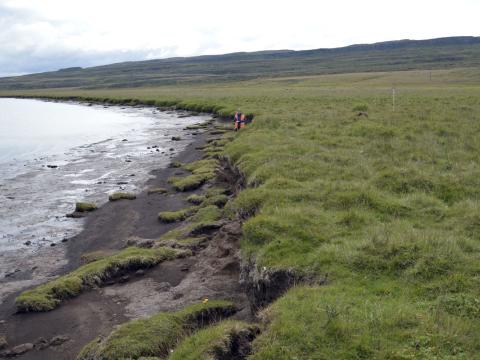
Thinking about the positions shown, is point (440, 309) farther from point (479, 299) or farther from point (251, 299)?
point (251, 299)

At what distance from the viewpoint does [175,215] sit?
28016 millimetres

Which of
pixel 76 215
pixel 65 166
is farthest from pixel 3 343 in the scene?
pixel 65 166

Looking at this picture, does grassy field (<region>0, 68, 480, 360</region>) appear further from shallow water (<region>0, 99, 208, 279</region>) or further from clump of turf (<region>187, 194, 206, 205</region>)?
shallow water (<region>0, 99, 208, 279</region>)

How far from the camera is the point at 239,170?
91.5 feet

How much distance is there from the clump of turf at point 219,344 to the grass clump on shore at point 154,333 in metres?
1.38

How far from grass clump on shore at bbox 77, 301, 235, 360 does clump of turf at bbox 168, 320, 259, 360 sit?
4.54 ft

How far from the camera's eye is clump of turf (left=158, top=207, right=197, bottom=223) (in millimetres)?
27828

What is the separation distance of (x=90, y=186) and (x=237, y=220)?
21458 mm

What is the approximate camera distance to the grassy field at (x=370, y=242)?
1020 cm

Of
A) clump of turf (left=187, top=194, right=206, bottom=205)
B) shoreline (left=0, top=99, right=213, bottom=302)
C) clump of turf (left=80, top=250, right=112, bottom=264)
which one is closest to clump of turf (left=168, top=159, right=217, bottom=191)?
clump of turf (left=187, top=194, right=206, bottom=205)

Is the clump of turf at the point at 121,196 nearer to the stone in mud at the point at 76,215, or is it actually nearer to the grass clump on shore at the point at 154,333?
the stone in mud at the point at 76,215

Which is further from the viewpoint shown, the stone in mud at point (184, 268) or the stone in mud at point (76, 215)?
the stone in mud at point (76, 215)

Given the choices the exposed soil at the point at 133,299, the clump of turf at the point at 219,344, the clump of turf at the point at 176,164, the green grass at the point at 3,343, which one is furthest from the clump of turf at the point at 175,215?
the clump of turf at the point at 219,344

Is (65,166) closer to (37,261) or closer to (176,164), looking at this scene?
(176,164)
